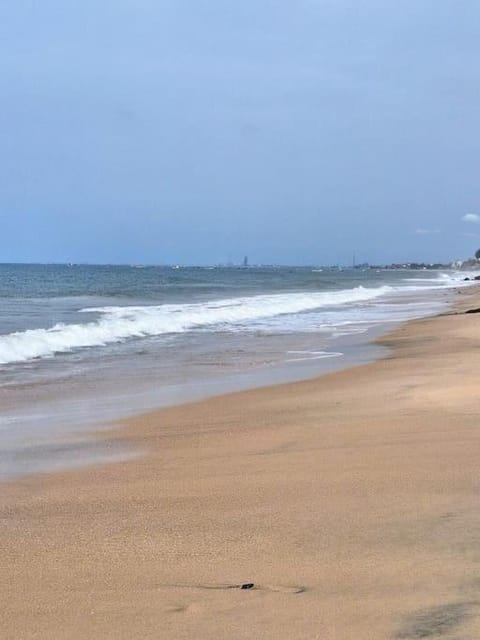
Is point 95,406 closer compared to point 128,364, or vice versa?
point 95,406

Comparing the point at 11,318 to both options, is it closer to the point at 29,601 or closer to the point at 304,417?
the point at 304,417

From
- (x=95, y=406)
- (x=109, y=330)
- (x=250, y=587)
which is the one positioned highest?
(x=109, y=330)

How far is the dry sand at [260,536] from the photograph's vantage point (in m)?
2.90

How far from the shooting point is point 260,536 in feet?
12.5

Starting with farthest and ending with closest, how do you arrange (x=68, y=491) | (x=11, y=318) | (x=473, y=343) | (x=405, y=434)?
(x=11, y=318)
(x=473, y=343)
(x=405, y=434)
(x=68, y=491)

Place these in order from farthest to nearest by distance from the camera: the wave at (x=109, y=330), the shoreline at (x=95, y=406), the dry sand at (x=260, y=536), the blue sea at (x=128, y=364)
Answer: the wave at (x=109, y=330) → the blue sea at (x=128, y=364) → the shoreline at (x=95, y=406) → the dry sand at (x=260, y=536)

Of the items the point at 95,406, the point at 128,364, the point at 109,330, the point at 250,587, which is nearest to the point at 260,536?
the point at 250,587

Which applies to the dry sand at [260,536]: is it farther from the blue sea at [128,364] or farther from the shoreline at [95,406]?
the blue sea at [128,364]

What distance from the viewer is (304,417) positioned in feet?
24.0

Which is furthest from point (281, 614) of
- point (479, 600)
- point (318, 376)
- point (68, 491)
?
point (318, 376)

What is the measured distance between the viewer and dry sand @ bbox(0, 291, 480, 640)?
2.90 m

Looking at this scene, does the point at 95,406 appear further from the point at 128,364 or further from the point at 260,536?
the point at 260,536

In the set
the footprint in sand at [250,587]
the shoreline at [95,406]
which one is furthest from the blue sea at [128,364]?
the footprint in sand at [250,587]

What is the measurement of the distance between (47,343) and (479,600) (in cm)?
1400
